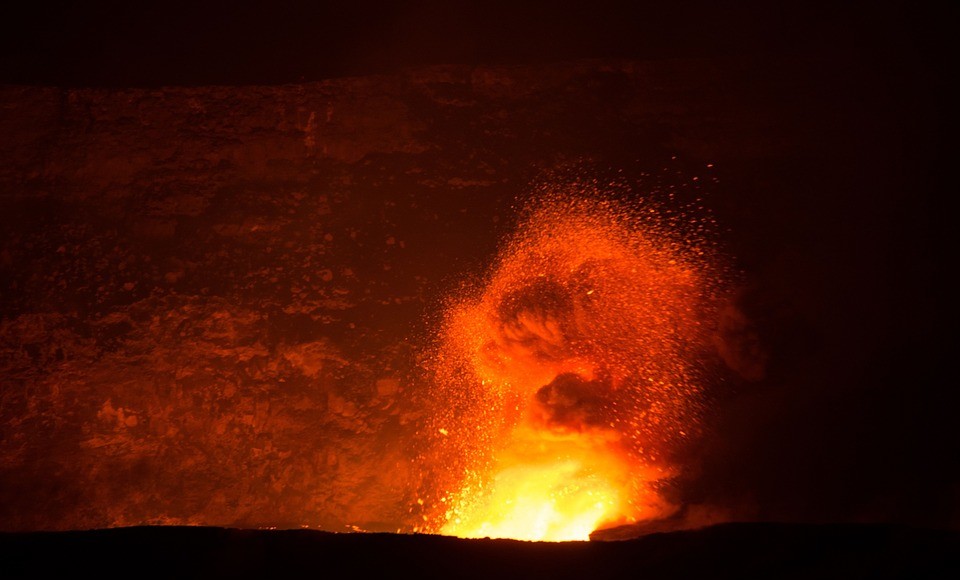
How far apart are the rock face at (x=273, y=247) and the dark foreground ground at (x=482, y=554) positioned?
224cm

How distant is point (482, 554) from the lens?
193 cm

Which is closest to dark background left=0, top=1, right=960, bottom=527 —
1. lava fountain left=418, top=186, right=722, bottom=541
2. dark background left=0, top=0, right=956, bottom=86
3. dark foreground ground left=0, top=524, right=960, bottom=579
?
dark background left=0, top=0, right=956, bottom=86

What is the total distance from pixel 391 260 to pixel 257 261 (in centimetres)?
91

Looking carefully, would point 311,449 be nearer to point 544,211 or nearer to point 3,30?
point 544,211

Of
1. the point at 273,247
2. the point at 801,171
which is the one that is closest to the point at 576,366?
the point at 801,171

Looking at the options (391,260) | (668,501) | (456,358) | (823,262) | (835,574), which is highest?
(391,260)

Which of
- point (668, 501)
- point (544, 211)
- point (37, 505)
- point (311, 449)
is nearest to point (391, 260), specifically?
point (544, 211)

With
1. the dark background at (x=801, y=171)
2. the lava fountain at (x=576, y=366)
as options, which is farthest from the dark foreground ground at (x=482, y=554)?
the lava fountain at (x=576, y=366)

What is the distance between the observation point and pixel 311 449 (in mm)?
4180

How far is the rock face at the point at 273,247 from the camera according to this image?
3.99m

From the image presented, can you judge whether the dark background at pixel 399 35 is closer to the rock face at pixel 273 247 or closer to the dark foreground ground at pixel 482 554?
the rock face at pixel 273 247

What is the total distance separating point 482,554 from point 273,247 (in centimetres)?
286

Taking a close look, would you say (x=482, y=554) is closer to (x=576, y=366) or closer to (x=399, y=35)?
(x=576, y=366)

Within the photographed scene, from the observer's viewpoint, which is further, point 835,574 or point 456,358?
point 456,358
